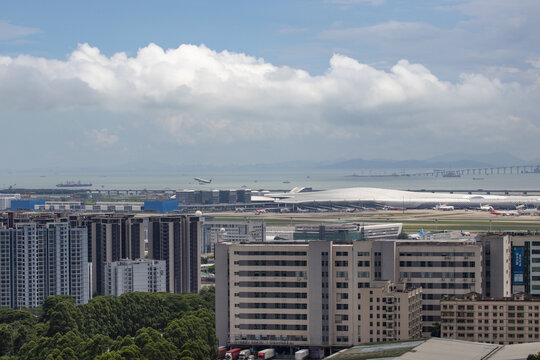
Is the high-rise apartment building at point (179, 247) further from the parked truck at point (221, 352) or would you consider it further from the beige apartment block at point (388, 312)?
the beige apartment block at point (388, 312)

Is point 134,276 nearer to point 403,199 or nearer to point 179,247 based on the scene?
point 179,247

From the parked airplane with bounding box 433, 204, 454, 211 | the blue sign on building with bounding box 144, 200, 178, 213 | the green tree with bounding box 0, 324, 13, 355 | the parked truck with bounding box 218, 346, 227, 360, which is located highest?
the blue sign on building with bounding box 144, 200, 178, 213

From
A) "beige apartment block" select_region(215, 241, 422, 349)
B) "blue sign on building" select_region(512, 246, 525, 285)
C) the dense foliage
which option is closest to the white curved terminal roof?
the dense foliage

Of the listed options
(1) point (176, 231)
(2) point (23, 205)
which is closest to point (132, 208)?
(2) point (23, 205)

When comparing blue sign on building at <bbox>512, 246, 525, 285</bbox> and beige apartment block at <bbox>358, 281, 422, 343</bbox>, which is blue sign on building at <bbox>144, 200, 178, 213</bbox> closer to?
blue sign on building at <bbox>512, 246, 525, 285</bbox>

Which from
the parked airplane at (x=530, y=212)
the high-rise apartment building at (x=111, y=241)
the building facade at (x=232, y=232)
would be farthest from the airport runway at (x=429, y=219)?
the high-rise apartment building at (x=111, y=241)

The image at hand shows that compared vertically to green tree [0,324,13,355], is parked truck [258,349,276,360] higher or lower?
higher

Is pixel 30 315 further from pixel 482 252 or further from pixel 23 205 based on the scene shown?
pixel 23 205
